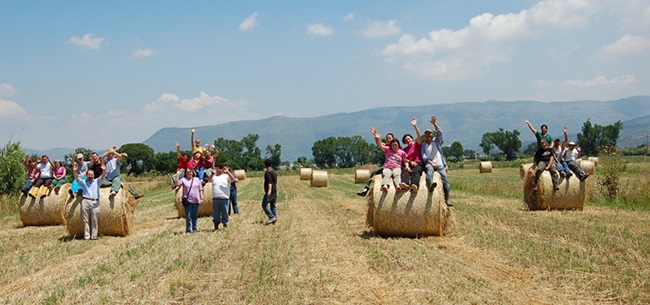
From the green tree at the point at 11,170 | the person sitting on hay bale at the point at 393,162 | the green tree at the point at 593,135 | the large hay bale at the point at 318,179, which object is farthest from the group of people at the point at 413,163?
the green tree at the point at 593,135

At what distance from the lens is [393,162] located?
12625 mm

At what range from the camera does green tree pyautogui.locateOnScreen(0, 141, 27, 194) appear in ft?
85.9

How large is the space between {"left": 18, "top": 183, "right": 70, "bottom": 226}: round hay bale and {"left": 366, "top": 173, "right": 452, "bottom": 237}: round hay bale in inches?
405

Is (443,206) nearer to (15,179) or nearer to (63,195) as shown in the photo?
(63,195)

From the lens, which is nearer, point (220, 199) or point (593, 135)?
point (220, 199)

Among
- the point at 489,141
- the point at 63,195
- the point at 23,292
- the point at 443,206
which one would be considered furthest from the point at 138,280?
the point at 489,141

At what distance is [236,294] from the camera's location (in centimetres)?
740

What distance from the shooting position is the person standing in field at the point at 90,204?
13570 mm

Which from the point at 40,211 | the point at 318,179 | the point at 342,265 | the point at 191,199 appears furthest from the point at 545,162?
the point at 318,179

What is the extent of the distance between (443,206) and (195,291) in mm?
6229

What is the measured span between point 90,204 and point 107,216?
50cm

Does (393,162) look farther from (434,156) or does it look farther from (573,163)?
(573,163)

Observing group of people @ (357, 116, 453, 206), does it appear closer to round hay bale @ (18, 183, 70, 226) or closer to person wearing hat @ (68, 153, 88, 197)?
person wearing hat @ (68, 153, 88, 197)

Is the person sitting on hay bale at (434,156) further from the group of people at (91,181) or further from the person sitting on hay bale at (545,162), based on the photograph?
the group of people at (91,181)
